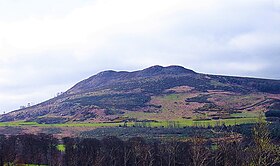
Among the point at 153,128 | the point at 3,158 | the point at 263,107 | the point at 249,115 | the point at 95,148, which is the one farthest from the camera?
the point at 263,107

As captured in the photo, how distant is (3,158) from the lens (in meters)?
71.1

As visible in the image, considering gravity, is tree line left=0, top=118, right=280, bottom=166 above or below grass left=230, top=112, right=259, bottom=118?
below

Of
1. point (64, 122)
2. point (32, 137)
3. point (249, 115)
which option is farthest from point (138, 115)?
point (32, 137)

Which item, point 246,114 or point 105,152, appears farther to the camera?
point 246,114

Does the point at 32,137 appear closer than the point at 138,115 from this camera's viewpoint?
Yes

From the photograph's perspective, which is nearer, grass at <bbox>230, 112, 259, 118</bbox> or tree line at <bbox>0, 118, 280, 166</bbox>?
tree line at <bbox>0, 118, 280, 166</bbox>

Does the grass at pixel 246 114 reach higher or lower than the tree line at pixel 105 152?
higher

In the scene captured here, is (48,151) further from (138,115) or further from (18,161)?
(138,115)

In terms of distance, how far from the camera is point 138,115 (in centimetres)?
19312

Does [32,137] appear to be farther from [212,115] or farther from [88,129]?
[212,115]

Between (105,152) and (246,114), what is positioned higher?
(246,114)

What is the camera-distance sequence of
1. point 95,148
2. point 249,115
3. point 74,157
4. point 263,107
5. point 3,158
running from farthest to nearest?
point 263,107, point 249,115, point 95,148, point 74,157, point 3,158

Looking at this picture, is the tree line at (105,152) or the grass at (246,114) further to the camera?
the grass at (246,114)

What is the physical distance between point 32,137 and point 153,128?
64.1 m
